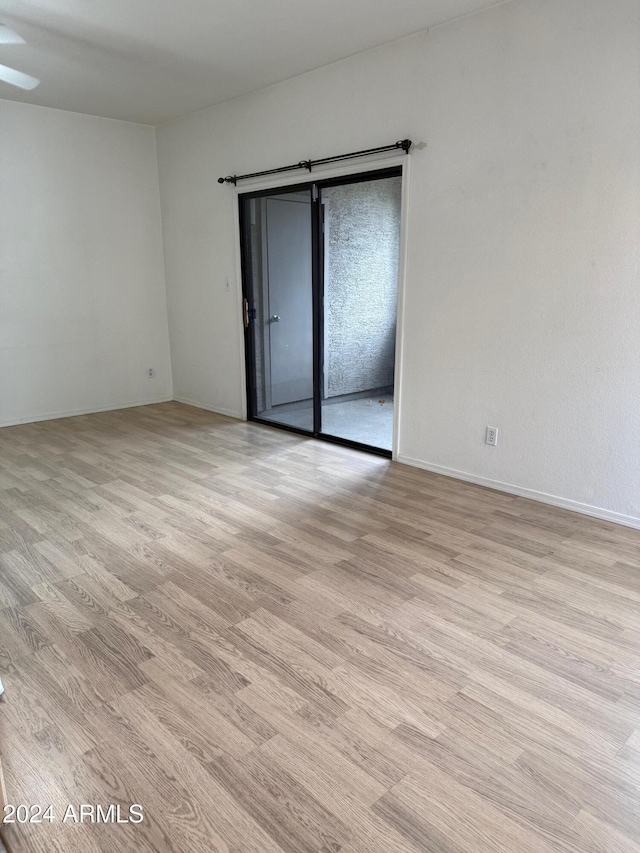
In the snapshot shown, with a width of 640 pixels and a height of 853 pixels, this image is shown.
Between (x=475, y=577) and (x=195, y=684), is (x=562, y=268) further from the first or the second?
(x=195, y=684)

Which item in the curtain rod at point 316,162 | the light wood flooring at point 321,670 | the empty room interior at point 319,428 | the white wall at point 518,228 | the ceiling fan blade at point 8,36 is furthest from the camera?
the curtain rod at point 316,162

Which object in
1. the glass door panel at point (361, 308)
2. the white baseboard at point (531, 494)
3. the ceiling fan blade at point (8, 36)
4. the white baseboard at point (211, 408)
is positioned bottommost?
the white baseboard at point (211, 408)

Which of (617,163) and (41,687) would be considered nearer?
(41,687)

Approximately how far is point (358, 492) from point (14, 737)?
230 cm

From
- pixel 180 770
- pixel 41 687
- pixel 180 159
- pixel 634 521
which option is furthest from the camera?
pixel 180 159

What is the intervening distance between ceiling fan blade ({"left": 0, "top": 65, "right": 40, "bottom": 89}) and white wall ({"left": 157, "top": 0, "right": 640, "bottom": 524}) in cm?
195

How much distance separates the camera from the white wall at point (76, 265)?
16.6 ft

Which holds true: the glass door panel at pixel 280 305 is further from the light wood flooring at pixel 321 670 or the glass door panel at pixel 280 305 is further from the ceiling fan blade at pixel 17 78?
the ceiling fan blade at pixel 17 78

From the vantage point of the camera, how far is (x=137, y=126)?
563cm

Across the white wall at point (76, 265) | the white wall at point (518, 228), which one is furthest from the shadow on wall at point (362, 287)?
the white wall at point (76, 265)

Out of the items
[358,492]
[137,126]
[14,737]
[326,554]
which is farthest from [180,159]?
[14,737]

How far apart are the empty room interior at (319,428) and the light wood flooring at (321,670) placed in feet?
0.04

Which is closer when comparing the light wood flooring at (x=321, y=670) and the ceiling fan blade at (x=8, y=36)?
the light wood flooring at (x=321, y=670)

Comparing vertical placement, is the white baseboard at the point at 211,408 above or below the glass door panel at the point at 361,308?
below
